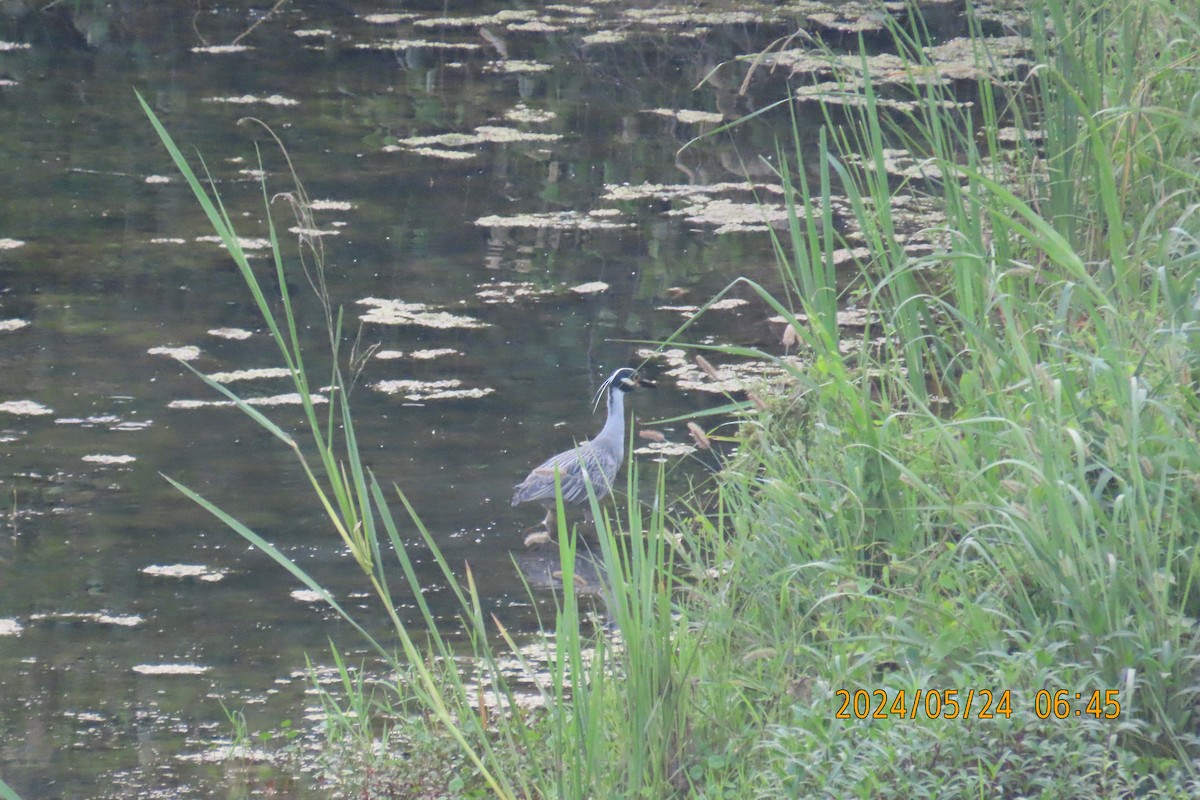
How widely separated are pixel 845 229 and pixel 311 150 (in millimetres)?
2953

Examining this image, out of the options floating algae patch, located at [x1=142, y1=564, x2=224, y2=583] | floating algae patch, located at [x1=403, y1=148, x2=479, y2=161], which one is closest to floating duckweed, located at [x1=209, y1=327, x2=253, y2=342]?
floating algae patch, located at [x1=142, y1=564, x2=224, y2=583]

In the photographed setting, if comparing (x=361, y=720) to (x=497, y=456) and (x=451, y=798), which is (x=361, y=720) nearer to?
(x=451, y=798)

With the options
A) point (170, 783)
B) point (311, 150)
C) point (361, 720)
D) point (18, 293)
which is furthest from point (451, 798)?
point (311, 150)

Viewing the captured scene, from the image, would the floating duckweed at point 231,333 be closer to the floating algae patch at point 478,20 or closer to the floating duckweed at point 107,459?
the floating duckweed at point 107,459

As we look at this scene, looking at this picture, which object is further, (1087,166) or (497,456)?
(497,456)

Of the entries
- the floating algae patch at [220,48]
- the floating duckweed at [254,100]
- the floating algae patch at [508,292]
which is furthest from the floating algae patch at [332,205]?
the floating algae patch at [220,48]

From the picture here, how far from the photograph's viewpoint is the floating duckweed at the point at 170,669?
4020 millimetres

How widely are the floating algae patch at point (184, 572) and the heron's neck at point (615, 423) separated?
1.29 metres

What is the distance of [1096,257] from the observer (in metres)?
3.76

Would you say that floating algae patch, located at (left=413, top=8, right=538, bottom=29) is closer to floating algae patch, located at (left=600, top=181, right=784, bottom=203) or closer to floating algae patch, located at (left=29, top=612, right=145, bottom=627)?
floating algae patch, located at (left=600, top=181, right=784, bottom=203)

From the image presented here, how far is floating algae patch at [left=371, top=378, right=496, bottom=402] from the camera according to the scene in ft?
18.9

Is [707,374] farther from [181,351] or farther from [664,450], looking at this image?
[181,351]

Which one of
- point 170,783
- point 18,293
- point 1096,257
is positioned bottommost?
point 170,783

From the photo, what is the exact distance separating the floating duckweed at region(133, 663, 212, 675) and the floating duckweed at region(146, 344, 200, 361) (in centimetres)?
211
